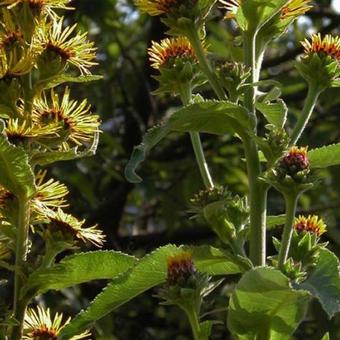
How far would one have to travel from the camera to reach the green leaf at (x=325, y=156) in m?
1.51

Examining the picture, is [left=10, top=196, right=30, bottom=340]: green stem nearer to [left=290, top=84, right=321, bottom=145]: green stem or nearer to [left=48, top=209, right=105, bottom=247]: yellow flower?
[left=48, top=209, right=105, bottom=247]: yellow flower

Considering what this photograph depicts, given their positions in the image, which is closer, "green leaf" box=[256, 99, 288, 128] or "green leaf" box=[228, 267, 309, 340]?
"green leaf" box=[228, 267, 309, 340]

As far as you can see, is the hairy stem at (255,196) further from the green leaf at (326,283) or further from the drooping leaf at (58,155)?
the drooping leaf at (58,155)

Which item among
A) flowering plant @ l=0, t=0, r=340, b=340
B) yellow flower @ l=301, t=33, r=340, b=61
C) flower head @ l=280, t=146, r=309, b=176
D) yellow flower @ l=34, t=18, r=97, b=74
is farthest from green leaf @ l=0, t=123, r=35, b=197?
yellow flower @ l=301, t=33, r=340, b=61

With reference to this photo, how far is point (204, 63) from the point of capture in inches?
61.6

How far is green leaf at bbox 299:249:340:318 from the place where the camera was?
1.34 metres

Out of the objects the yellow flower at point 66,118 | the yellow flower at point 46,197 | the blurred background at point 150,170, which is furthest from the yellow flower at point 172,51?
the blurred background at point 150,170

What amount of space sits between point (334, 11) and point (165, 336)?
4.36 feet

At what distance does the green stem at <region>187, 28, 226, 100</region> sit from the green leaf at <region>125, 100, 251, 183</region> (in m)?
0.07

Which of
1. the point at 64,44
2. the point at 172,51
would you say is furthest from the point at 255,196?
the point at 64,44

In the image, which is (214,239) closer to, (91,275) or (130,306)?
(130,306)

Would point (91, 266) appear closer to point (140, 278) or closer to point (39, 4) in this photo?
point (140, 278)

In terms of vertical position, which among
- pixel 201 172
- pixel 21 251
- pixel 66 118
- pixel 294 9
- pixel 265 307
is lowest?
pixel 265 307

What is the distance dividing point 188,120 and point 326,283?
27 centimetres
